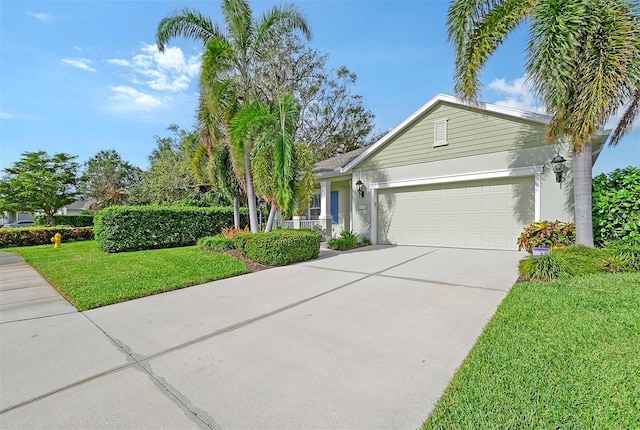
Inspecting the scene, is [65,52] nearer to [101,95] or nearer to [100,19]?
[100,19]

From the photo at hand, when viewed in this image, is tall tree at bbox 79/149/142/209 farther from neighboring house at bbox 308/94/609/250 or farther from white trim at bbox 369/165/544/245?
neighboring house at bbox 308/94/609/250

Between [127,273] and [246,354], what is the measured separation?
198 inches

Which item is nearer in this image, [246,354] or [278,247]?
[246,354]

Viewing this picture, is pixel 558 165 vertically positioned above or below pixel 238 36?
below

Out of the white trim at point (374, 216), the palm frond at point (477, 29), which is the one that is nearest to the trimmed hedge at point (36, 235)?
the white trim at point (374, 216)

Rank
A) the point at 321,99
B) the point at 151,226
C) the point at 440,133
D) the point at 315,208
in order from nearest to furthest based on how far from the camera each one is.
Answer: the point at 440,133, the point at 151,226, the point at 315,208, the point at 321,99

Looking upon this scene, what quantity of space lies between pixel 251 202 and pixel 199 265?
2761mm

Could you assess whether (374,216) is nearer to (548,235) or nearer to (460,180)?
(460,180)

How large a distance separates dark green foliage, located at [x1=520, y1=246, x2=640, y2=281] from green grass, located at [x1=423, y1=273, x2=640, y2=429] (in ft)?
4.40

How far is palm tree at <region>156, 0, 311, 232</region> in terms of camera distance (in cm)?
842

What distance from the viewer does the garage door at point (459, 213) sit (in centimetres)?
856

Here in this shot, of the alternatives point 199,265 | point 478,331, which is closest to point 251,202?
point 199,265

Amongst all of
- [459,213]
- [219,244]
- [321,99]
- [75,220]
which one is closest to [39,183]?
[75,220]

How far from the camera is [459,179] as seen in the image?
9414 mm
